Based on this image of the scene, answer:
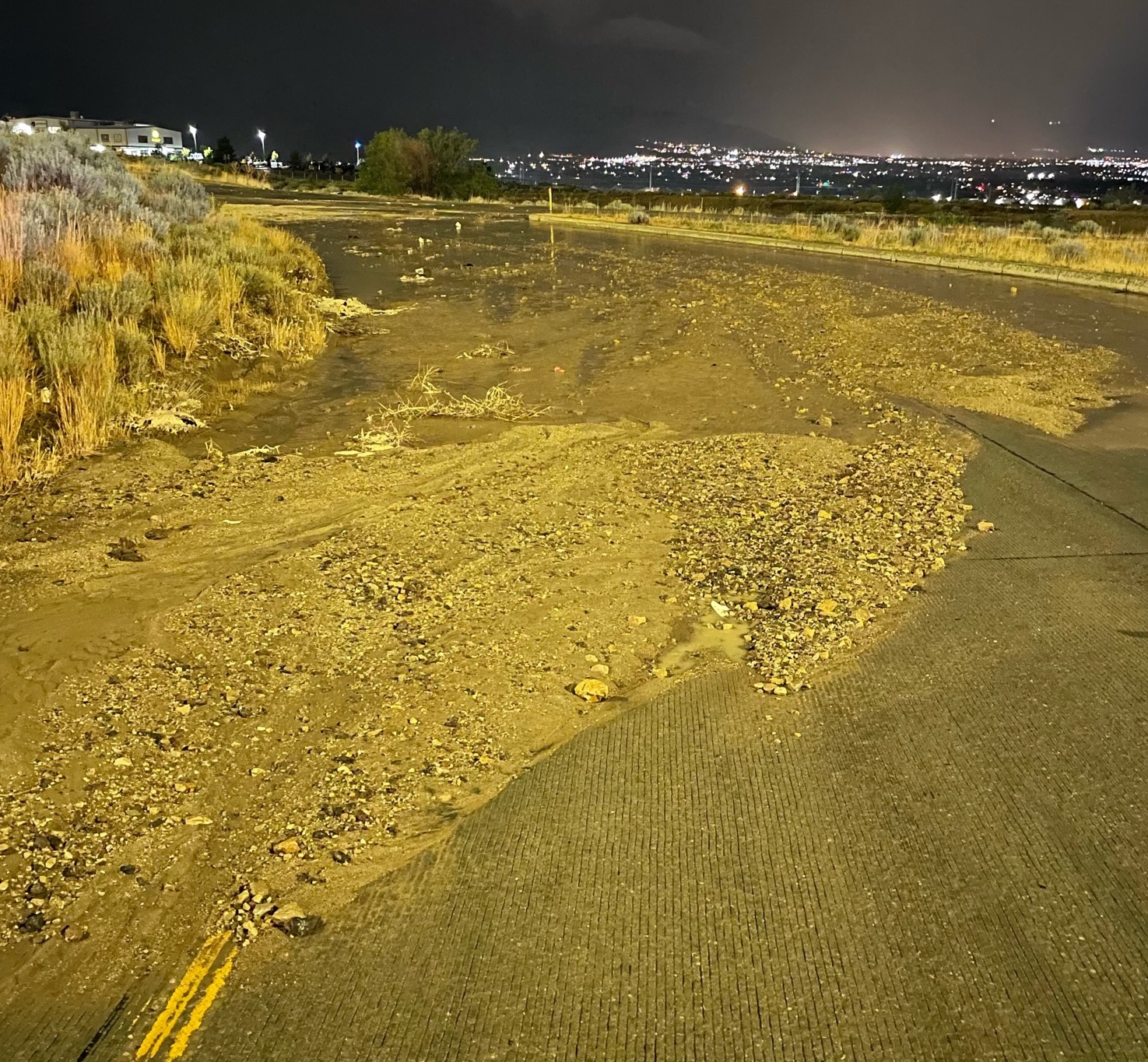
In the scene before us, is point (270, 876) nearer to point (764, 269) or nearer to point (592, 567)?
point (592, 567)

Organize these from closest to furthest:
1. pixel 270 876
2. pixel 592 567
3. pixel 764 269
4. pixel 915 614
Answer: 1. pixel 270 876
2. pixel 915 614
3. pixel 592 567
4. pixel 764 269

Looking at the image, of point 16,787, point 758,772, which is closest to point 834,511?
point 758,772

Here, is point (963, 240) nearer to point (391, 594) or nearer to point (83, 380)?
point (83, 380)

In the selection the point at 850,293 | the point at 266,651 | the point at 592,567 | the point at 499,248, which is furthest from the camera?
the point at 499,248

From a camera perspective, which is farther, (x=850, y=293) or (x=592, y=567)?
(x=850, y=293)

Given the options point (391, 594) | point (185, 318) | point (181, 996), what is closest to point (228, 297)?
point (185, 318)

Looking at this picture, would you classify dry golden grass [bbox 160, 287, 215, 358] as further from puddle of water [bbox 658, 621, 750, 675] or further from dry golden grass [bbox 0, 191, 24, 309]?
puddle of water [bbox 658, 621, 750, 675]
